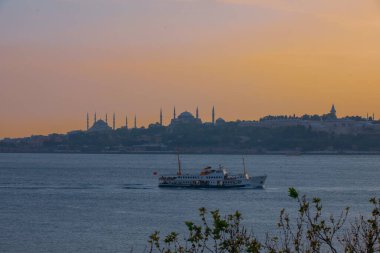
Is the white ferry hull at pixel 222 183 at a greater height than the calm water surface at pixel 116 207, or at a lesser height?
greater

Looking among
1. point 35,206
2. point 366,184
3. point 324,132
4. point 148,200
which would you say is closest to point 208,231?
point 35,206

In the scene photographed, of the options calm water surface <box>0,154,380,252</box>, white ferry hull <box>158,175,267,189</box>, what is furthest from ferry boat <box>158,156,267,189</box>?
calm water surface <box>0,154,380,252</box>

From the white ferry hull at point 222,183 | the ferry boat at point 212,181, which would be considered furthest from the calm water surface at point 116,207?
the ferry boat at point 212,181

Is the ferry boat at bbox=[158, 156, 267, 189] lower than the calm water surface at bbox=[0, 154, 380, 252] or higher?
higher

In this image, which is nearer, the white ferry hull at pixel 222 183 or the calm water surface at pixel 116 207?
the calm water surface at pixel 116 207

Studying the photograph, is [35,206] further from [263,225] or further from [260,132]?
[260,132]

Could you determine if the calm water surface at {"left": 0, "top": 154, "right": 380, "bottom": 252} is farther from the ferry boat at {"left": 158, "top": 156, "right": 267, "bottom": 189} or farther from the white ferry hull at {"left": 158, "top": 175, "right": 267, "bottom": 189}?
the ferry boat at {"left": 158, "top": 156, "right": 267, "bottom": 189}

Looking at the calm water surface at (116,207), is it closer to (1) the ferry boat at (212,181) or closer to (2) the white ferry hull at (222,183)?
(2) the white ferry hull at (222,183)

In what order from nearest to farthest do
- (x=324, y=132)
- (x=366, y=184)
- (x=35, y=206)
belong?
(x=35, y=206), (x=366, y=184), (x=324, y=132)

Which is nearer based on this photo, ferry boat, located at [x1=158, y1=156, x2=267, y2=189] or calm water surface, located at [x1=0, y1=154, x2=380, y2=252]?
calm water surface, located at [x1=0, y1=154, x2=380, y2=252]

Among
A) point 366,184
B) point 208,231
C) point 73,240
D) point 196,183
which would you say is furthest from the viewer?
point 366,184

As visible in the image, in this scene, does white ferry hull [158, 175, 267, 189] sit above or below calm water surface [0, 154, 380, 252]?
above
